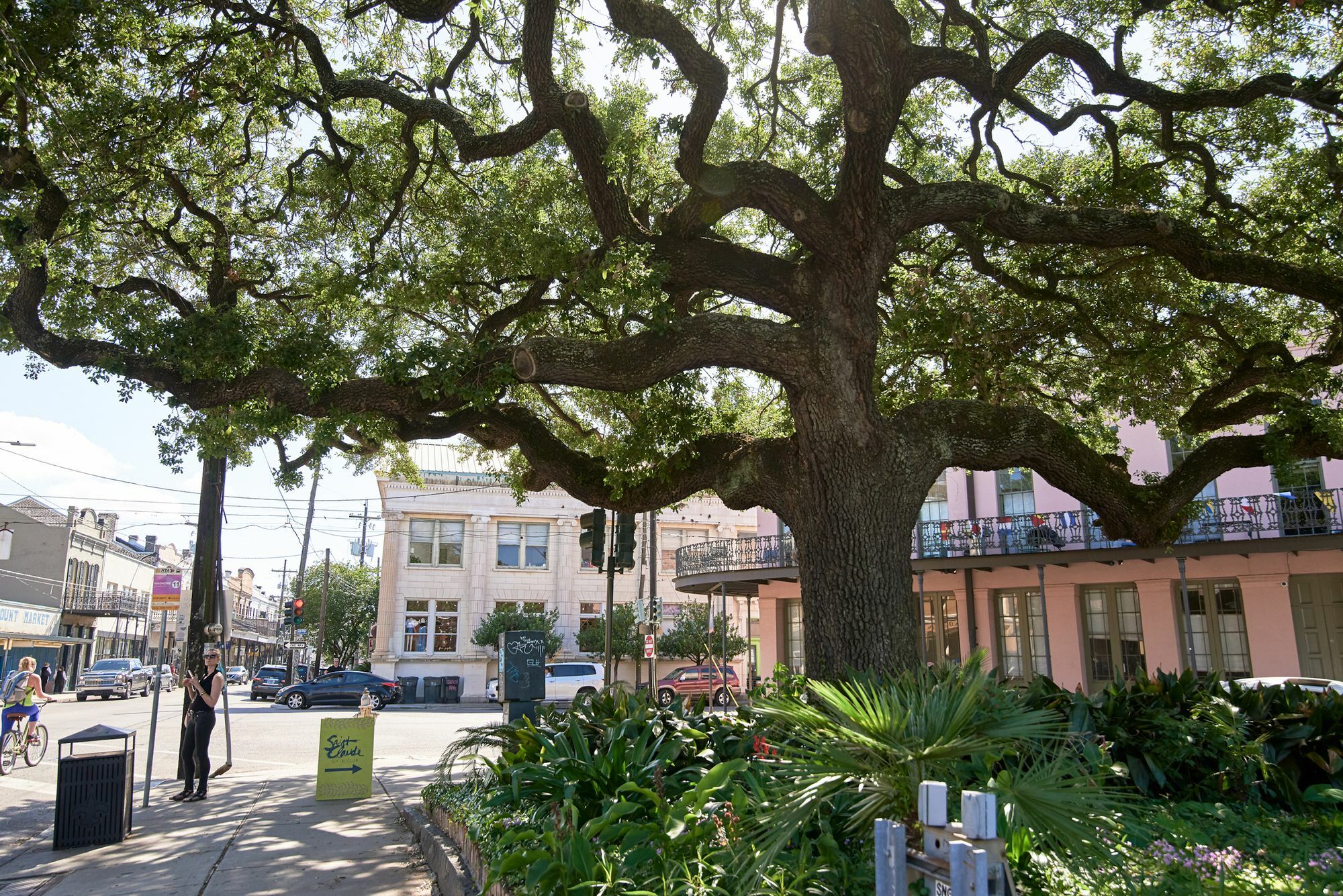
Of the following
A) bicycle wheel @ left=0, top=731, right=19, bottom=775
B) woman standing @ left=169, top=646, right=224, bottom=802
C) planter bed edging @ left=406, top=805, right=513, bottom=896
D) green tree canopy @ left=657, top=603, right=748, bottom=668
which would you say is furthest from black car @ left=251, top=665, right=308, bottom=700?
planter bed edging @ left=406, top=805, right=513, bottom=896

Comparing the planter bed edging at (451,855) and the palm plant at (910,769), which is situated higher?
the palm plant at (910,769)

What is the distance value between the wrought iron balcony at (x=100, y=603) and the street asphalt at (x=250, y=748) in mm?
19656

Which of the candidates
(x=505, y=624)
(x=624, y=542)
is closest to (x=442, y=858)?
(x=624, y=542)

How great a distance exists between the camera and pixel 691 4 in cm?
1155

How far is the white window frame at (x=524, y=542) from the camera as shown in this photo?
137ft

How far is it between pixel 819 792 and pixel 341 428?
1055 centimetres

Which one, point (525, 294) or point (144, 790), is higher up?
point (525, 294)

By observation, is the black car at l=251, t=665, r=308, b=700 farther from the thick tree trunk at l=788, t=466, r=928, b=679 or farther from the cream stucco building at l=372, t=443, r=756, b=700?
the thick tree trunk at l=788, t=466, r=928, b=679

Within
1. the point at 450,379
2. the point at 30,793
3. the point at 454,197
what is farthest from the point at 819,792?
the point at 30,793

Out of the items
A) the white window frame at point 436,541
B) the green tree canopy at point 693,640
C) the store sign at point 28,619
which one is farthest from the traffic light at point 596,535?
the store sign at point 28,619

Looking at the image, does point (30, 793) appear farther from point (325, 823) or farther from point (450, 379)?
point (450, 379)

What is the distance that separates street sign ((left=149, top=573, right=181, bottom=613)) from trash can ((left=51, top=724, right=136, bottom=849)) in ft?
14.8

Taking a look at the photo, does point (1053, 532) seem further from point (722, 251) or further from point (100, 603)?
point (100, 603)

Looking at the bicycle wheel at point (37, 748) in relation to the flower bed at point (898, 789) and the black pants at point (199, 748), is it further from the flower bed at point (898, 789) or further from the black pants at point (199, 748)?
the flower bed at point (898, 789)
